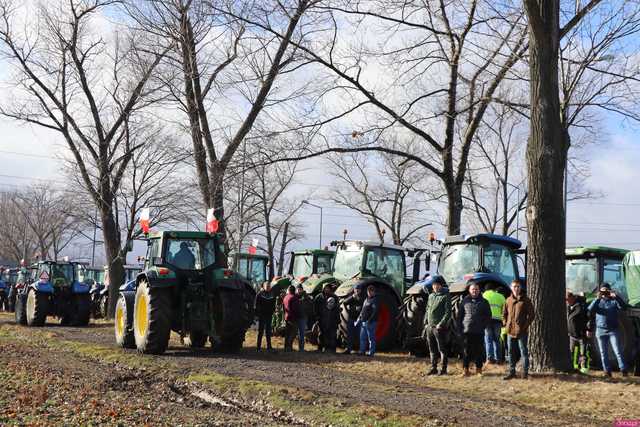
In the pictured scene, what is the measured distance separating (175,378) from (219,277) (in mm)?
3592

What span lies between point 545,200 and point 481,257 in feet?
10.6

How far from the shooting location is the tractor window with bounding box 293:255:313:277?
22.6 m

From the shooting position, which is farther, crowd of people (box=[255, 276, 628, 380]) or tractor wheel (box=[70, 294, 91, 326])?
tractor wheel (box=[70, 294, 91, 326])

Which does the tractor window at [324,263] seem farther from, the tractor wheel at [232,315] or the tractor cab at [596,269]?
the tractor cab at [596,269]

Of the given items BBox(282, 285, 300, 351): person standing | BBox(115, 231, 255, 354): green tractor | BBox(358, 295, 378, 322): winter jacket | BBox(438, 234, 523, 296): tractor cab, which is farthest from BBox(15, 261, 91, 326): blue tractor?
BBox(438, 234, 523, 296): tractor cab

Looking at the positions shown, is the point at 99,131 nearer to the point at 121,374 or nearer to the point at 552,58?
the point at 121,374

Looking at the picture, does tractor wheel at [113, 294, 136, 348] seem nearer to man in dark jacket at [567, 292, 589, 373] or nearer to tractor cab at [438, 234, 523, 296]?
tractor cab at [438, 234, 523, 296]

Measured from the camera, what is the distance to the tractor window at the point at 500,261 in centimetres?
1570

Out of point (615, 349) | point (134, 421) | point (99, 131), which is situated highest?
point (99, 131)

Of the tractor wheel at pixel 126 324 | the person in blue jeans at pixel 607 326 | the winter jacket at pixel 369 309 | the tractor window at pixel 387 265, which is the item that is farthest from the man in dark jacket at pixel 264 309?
the person in blue jeans at pixel 607 326

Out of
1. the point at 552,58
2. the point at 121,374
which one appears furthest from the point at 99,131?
the point at 552,58

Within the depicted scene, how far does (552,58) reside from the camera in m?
12.7

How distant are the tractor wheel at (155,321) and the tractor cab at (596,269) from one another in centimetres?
779

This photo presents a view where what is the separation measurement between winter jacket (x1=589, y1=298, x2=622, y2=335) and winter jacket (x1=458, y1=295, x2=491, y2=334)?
184 centimetres
